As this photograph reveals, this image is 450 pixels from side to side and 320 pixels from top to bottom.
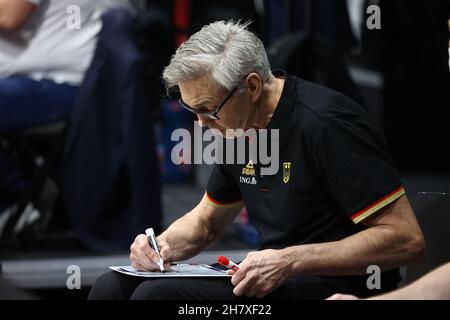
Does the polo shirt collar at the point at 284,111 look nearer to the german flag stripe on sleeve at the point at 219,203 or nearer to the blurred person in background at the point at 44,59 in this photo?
the german flag stripe on sleeve at the point at 219,203

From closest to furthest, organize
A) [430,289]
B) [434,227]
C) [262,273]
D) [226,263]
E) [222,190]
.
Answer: [430,289], [262,273], [226,263], [434,227], [222,190]

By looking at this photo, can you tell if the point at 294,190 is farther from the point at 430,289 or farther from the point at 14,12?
the point at 14,12

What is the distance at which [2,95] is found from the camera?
408cm

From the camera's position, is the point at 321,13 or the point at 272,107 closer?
the point at 272,107

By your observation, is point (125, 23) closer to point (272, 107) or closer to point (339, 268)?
point (272, 107)

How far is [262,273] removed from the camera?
2189 millimetres

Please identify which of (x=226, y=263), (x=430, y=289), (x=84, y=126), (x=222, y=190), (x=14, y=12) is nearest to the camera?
(x=430, y=289)

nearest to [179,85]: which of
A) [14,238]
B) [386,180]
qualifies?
[386,180]

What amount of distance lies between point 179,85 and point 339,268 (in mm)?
603

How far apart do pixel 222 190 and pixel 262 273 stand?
0.50 meters

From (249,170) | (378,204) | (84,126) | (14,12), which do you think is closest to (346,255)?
(378,204)

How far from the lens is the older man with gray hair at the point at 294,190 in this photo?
2.21 meters

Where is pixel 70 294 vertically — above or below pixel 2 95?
below

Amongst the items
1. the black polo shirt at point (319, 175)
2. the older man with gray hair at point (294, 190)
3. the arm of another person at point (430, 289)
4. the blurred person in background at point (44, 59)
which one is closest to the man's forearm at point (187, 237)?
the older man with gray hair at point (294, 190)
